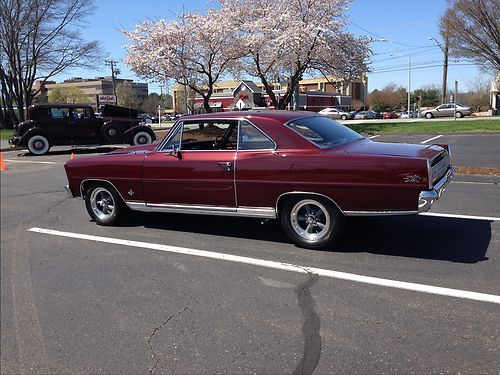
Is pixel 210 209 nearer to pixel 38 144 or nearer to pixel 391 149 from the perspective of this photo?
pixel 391 149

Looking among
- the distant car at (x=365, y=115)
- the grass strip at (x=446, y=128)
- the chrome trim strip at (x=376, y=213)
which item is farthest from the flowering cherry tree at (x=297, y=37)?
the distant car at (x=365, y=115)

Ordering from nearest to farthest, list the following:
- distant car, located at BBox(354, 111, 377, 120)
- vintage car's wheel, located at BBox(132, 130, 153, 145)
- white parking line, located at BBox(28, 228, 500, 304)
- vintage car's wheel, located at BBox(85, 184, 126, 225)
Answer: white parking line, located at BBox(28, 228, 500, 304), vintage car's wheel, located at BBox(85, 184, 126, 225), vintage car's wheel, located at BBox(132, 130, 153, 145), distant car, located at BBox(354, 111, 377, 120)

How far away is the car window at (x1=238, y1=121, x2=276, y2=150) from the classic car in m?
0.01

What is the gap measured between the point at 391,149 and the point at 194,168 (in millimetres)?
2293

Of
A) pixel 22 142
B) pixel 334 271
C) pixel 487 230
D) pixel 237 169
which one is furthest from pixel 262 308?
pixel 22 142

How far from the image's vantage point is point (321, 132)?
17.4 ft

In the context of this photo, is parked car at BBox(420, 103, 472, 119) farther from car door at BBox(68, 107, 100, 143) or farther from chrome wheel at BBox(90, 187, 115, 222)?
chrome wheel at BBox(90, 187, 115, 222)

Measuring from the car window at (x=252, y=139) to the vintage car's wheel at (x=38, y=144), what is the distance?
51.1 feet

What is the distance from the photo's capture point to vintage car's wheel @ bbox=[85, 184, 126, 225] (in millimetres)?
6309

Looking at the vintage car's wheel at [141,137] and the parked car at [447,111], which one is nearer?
the vintage car's wheel at [141,137]

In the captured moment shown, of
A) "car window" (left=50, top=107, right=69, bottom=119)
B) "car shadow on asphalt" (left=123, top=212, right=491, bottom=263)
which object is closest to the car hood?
"car shadow on asphalt" (left=123, top=212, right=491, bottom=263)

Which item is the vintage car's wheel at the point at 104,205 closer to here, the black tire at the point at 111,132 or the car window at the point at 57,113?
the black tire at the point at 111,132

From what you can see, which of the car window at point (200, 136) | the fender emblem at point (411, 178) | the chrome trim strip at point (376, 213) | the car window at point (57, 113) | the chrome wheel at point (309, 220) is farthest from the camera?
the car window at point (57, 113)

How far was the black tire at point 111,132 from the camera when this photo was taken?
746 inches
